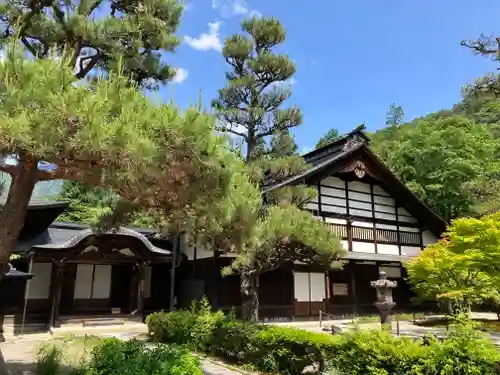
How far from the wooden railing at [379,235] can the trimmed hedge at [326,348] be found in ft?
28.6

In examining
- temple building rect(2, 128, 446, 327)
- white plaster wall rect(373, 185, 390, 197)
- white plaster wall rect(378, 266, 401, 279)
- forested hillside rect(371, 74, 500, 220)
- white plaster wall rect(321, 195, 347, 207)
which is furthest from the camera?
forested hillside rect(371, 74, 500, 220)

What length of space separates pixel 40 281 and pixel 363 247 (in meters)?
12.9

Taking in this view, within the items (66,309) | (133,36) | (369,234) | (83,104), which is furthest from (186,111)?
(369,234)

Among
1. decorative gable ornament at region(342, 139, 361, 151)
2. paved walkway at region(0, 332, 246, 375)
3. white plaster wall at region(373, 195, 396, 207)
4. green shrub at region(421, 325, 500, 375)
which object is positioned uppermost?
decorative gable ornament at region(342, 139, 361, 151)

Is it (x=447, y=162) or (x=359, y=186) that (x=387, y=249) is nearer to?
(x=359, y=186)

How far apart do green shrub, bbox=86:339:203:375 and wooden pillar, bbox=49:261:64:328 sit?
8.99 meters

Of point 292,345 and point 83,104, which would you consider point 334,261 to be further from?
point 83,104

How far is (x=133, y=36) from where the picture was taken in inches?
313

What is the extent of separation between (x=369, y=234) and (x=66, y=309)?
12.7m

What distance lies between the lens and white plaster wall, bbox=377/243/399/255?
18.2 metres

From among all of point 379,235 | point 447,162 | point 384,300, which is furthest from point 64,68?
point 447,162

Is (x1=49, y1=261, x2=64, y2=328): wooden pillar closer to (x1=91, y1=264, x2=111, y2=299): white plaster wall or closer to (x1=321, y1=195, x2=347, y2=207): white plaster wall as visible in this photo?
(x1=91, y1=264, x2=111, y2=299): white plaster wall

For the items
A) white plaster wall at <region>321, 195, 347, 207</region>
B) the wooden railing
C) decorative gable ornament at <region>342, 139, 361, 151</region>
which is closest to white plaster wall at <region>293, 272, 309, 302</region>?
the wooden railing

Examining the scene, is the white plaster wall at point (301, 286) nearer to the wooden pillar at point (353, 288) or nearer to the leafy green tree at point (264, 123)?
the wooden pillar at point (353, 288)
